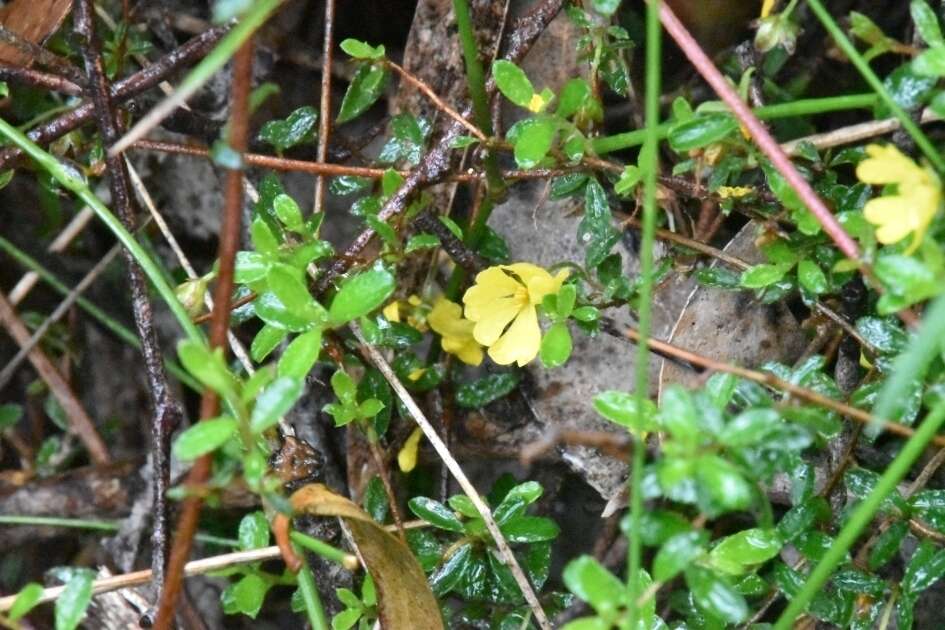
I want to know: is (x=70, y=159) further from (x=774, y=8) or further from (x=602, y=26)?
(x=774, y=8)

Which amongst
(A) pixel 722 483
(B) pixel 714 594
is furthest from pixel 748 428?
(B) pixel 714 594

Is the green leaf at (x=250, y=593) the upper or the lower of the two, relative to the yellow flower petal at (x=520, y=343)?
lower

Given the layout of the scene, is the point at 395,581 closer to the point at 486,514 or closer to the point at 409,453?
the point at 486,514

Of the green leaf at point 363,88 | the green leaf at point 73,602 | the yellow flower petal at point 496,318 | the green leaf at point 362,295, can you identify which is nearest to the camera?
the green leaf at point 73,602

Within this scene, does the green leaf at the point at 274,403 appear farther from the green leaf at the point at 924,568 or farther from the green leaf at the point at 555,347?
the green leaf at the point at 924,568

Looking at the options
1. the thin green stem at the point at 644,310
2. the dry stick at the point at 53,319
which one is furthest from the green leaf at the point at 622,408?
the dry stick at the point at 53,319

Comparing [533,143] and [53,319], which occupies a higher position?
[533,143]

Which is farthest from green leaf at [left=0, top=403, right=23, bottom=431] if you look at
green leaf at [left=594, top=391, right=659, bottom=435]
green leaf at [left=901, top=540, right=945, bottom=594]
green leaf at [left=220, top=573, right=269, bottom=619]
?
green leaf at [left=901, top=540, right=945, bottom=594]
